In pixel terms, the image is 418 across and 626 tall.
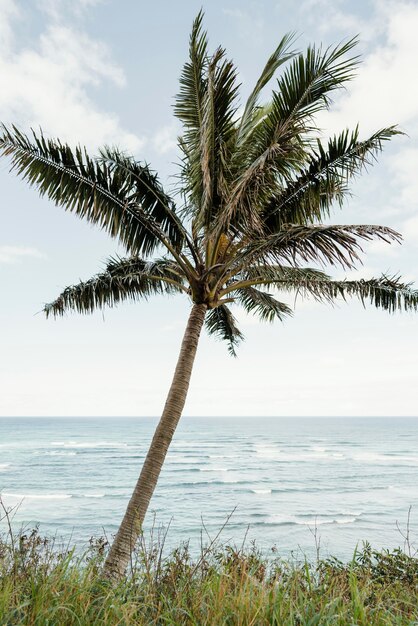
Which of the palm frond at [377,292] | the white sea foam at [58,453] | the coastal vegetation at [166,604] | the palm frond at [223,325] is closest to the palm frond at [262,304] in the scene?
the palm frond at [223,325]

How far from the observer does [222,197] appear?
7.21 metres

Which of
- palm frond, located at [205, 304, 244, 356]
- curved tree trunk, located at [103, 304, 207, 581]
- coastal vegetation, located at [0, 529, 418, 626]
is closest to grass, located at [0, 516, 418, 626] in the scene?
coastal vegetation, located at [0, 529, 418, 626]

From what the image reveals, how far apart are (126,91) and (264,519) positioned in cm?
2374

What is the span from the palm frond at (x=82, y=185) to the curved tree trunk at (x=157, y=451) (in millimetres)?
1523

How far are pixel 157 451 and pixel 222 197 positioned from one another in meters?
3.52

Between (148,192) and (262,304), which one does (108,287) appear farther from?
(262,304)

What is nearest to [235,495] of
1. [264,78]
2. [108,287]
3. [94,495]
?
[94,495]

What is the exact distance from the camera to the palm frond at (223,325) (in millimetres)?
11418

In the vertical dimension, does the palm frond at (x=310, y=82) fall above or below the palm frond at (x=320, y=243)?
above

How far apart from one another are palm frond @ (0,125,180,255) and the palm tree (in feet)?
0.05

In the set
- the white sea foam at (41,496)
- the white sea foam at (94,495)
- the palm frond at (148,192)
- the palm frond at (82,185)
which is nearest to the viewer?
the palm frond at (82,185)

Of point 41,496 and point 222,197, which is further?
point 41,496

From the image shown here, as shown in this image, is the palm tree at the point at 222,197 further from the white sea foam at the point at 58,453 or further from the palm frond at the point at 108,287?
the white sea foam at the point at 58,453

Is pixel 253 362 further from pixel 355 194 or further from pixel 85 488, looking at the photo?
pixel 355 194
